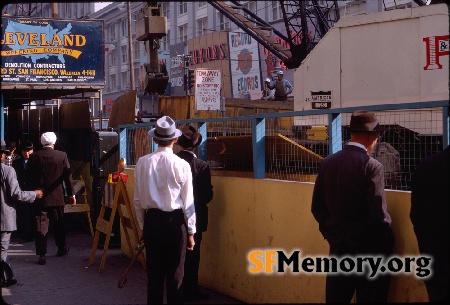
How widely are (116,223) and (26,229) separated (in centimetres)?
209

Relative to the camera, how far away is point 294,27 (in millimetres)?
27438

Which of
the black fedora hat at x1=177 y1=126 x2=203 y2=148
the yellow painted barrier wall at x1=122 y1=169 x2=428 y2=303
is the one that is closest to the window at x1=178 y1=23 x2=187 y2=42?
the yellow painted barrier wall at x1=122 y1=169 x2=428 y2=303

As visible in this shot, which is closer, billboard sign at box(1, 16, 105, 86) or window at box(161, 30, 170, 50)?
billboard sign at box(1, 16, 105, 86)

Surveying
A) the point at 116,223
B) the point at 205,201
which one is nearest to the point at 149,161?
the point at 205,201

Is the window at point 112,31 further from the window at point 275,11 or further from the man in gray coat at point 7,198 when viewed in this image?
the man in gray coat at point 7,198

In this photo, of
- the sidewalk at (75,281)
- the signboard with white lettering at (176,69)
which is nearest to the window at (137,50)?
the signboard with white lettering at (176,69)

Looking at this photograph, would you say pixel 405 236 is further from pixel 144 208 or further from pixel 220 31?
pixel 220 31

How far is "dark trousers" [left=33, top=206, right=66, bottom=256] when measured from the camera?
31.5 feet

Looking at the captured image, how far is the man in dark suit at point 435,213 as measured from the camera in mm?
4152

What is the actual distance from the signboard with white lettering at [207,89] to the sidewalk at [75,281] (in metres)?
3.66

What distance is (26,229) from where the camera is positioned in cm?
1187

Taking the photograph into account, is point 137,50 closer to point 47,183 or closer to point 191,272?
point 47,183

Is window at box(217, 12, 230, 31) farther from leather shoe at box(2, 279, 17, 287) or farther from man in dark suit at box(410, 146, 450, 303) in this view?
man in dark suit at box(410, 146, 450, 303)

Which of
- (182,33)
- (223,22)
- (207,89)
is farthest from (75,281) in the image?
(182,33)
